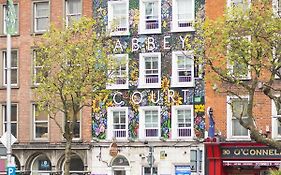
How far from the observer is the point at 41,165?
50938mm

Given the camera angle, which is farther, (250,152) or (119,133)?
(119,133)

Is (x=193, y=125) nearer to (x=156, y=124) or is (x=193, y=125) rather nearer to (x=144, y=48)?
(x=156, y=124)

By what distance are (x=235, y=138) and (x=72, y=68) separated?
32.4 ft

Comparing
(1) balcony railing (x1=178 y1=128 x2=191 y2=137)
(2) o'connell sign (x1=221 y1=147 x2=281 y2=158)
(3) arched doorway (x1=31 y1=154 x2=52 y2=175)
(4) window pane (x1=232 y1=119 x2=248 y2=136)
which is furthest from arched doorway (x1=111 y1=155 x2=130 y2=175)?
(4) window pane (x1=232 y1=119 x2=248 y2=136)

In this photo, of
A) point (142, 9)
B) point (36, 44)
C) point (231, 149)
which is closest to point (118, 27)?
point (142, 9)

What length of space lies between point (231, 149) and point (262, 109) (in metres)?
2.69

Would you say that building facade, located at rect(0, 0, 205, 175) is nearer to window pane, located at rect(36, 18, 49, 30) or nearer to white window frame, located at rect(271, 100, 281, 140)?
window pane, located at rect(36, 18, 49, 30)

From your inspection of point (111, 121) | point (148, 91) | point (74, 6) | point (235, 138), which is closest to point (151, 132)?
point (148, 91)

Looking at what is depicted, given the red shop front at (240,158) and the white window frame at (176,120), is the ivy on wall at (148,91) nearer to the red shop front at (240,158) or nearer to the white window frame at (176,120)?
the white window frame at (176,120)

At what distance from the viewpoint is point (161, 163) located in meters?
47.3

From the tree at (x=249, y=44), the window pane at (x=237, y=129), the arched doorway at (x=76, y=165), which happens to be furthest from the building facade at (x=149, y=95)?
the tree at (x=249, y=44)

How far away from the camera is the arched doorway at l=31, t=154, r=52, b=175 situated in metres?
50.7

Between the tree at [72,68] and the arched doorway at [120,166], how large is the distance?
6.38 metres

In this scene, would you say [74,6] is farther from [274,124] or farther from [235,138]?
[274,124]
